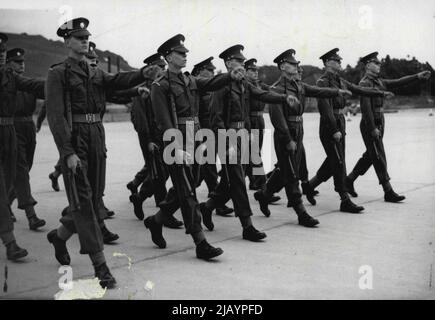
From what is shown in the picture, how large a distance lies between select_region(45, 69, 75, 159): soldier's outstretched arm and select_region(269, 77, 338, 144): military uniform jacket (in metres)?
3.32

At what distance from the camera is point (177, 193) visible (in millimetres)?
6219

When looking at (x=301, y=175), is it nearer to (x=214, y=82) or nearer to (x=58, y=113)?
(x=214, y=82)

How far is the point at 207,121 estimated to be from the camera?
9531 mm

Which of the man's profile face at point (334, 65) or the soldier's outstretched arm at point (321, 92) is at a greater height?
the man's profile face at point (334, 65)

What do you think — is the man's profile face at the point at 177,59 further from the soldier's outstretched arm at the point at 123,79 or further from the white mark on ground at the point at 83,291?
the white mark on ground at the point at 83,291

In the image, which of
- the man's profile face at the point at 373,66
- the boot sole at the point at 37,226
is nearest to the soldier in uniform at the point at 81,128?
the boot sole at the point at 37,226

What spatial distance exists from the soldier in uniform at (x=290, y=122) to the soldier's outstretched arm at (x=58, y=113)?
3334 millimetres

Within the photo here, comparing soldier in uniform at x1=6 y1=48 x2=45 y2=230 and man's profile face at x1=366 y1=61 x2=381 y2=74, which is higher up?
man's profile face at x1=366 y1=61 x2=381 y2=74

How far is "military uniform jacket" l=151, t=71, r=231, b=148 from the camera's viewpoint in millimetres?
6176

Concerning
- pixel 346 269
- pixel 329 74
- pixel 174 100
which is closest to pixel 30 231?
pixel 174 100

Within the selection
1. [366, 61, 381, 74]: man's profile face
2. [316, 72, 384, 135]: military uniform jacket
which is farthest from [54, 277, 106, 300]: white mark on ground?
[366, 61, 381, 74]: man's profile face

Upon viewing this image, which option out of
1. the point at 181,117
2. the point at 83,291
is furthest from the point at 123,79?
A: the point at 83,291

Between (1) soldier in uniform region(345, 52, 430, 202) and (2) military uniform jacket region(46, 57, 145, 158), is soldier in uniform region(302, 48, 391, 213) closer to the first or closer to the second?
(1) soldier in uniform region(345, 52, 430, 202)

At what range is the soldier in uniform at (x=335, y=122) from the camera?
28.6 feet
